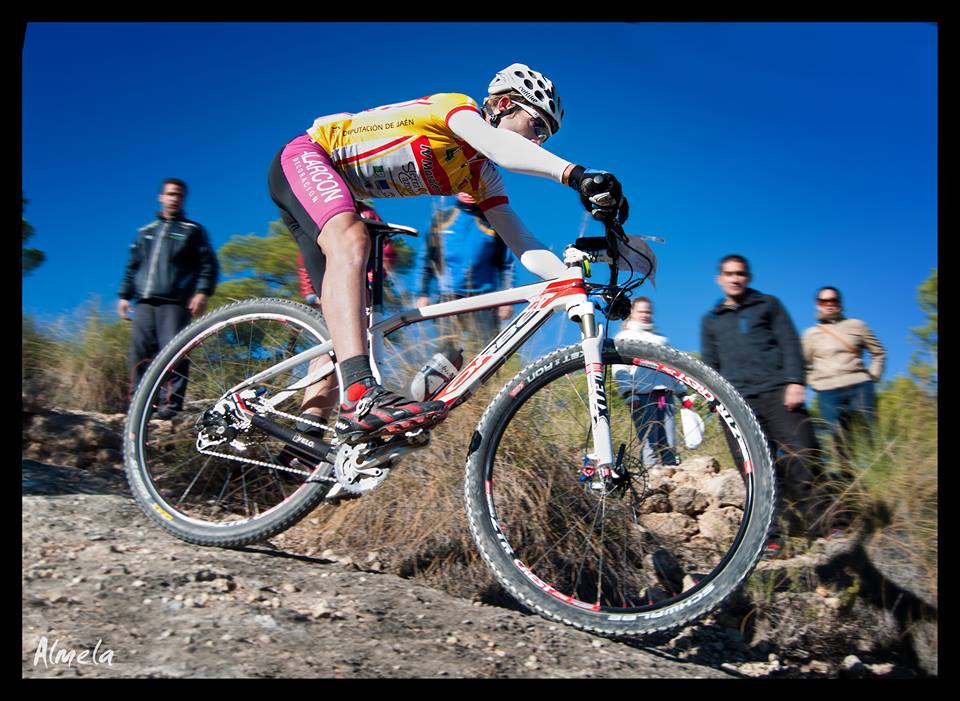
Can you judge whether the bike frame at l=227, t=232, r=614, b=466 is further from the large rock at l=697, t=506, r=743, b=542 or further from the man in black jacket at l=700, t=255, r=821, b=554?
the large rock at l=697, t=506, r=743, b=542

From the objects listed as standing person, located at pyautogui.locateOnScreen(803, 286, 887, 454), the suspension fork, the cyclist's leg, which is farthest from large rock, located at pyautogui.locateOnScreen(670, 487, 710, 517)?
the cyclist's leg

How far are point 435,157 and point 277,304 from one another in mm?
1171

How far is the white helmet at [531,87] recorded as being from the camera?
3.29m

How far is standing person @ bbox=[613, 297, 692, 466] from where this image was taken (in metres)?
3.22

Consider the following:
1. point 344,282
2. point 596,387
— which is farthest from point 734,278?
point 344,282

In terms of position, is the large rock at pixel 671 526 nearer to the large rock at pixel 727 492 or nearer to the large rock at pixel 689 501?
the large rock at pixel 689 501

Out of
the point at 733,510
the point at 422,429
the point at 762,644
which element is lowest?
the point at 762,644

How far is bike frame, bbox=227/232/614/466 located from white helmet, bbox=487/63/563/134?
71 centimetres

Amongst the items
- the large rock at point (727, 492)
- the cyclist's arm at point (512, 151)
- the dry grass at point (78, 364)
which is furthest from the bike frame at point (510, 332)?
the dry grass at point (78, 364)

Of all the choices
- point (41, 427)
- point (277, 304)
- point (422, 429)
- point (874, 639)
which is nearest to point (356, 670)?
point (422, 429)

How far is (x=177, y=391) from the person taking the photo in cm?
412

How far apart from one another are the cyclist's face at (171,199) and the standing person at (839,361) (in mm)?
4466

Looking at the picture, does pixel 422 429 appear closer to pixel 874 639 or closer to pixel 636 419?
pixel 636 419

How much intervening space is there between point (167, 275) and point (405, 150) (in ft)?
9.34
